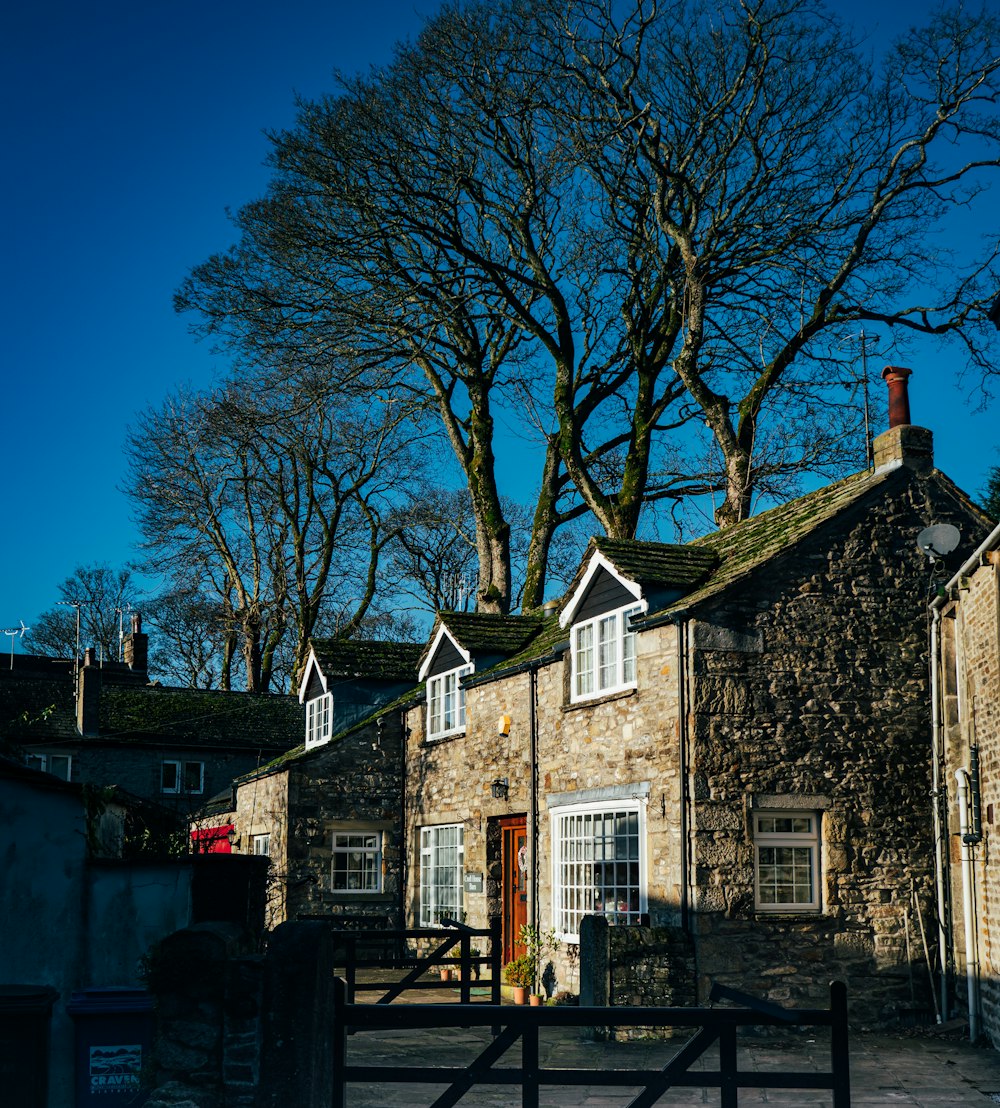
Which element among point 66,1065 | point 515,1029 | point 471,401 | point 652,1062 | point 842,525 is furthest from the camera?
point 471,401

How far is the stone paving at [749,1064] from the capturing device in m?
10.5

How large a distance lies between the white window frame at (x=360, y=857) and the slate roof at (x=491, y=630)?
4.04m

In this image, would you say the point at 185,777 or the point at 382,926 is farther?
the point at 185,777

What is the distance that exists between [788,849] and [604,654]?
11.8ft

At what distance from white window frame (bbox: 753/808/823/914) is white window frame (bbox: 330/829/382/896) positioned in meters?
11.2

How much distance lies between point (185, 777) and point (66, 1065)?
88.1 feet

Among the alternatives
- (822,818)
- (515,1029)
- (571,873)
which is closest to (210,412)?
(571,873)

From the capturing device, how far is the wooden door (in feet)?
63.0

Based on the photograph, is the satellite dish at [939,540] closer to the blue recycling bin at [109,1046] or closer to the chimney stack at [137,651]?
the blue recycling bin at [109,1046]

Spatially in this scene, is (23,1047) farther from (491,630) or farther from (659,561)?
(491,630)

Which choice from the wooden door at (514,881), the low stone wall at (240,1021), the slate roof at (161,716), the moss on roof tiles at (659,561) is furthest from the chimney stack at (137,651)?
the low stone wall at (240,1021)

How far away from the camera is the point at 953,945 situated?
14430 millimetres

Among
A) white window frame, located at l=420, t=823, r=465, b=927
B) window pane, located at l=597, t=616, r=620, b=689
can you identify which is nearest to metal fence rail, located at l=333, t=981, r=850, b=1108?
window pane, located at l=597, t=616, r=620, b=689

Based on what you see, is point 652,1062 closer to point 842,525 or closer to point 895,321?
point 842,525
